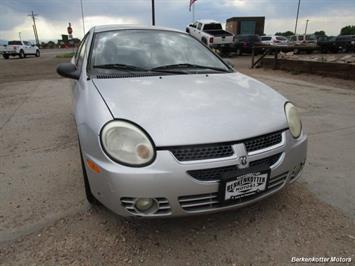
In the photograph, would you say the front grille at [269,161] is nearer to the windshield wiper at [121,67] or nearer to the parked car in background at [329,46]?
the windshield wiper at [121,67]

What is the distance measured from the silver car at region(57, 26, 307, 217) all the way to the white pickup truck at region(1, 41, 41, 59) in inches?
1096

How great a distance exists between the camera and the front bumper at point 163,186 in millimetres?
1714

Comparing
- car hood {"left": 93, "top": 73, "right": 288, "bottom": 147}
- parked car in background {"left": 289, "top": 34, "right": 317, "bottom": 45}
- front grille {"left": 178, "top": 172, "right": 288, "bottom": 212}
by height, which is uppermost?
car hood {"left": 93, "top": 73, "right": 288, "bottom": 147}

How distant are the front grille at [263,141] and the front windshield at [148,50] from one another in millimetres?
1333

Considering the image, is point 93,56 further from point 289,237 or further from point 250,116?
point 289,237

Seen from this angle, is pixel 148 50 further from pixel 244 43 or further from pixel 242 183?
pixel 244 43

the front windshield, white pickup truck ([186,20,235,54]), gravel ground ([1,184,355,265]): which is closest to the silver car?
gravel ground ([1,184,355,265])

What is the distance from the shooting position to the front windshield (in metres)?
2.91

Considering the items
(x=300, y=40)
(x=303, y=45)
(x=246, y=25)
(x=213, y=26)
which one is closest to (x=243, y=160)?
(x=213, y=26)

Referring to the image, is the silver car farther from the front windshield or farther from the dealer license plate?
the front windshield

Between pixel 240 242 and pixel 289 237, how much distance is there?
0.36 meters

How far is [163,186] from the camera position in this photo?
1.72 metres

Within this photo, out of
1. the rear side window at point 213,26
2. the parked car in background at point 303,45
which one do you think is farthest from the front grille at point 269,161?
the rear side window at point 213,26

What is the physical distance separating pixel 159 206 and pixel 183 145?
41 centimetres
